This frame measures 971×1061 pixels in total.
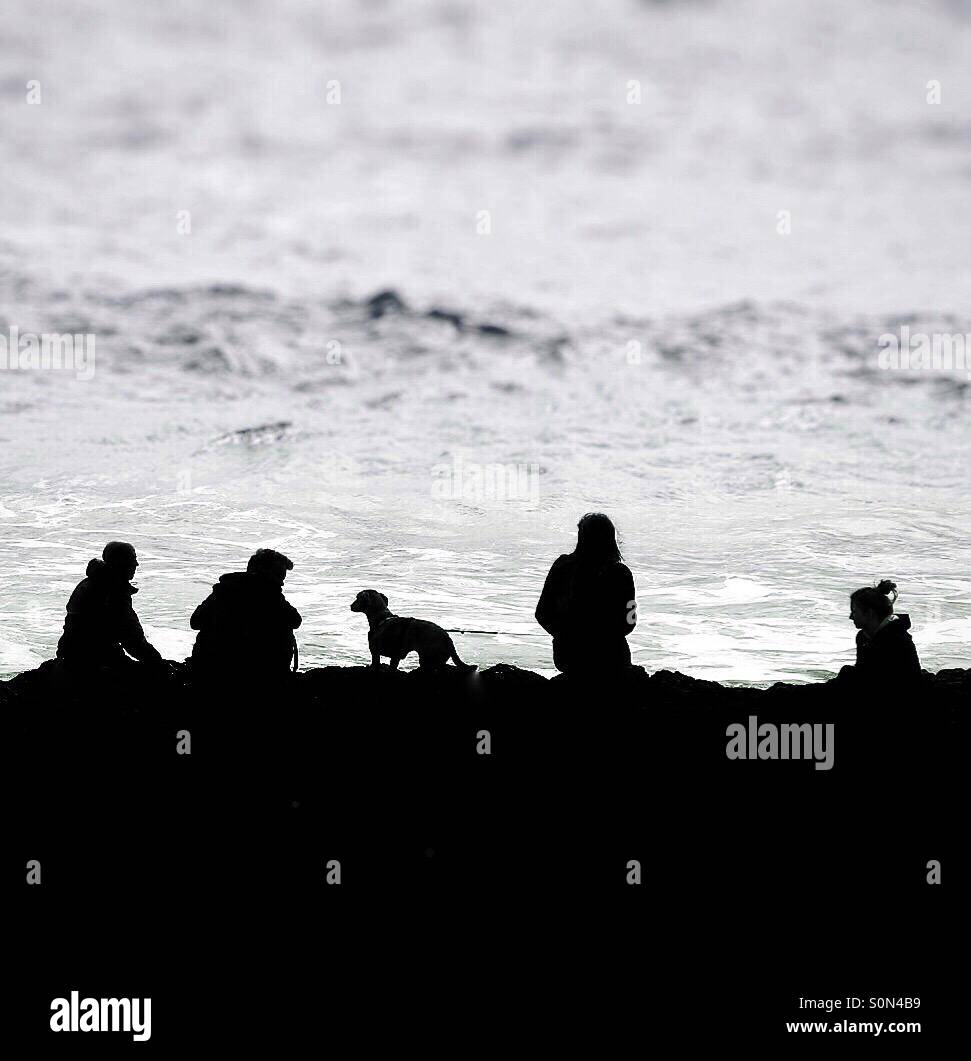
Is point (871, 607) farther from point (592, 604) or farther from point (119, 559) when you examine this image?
point (119, 559)

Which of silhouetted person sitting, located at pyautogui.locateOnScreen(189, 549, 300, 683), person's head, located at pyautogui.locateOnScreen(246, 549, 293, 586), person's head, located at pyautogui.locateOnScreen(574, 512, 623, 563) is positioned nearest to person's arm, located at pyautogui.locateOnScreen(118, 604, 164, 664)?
silhouetted person sitting, located at pyautogui.locateOnScreen(189, 549, 300, 683)

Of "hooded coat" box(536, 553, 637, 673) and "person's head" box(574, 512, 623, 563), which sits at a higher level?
"person's head" box(574, 512, 623, 563)

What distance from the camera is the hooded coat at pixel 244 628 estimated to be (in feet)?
24.5

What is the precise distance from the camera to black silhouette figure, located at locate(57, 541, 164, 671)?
7930 mm

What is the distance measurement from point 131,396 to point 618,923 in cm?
4239

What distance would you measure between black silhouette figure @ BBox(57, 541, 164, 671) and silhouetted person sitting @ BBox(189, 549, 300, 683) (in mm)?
766

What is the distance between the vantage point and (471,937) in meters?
6.27

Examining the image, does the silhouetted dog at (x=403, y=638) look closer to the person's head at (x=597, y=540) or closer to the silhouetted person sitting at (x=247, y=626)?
the silhouetted person sitting at (x=247, y=626)

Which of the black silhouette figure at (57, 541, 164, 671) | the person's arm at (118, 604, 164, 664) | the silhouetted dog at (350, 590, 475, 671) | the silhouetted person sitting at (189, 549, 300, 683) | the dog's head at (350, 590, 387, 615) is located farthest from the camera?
the dog's head at (350, 590, 387, 615)

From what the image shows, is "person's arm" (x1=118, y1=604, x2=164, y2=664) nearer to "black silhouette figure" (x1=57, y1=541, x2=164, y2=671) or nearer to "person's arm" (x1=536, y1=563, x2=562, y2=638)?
"black silhouette figure" (x1=57, y1=541, x2=164, y2=671)

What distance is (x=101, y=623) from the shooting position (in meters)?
8.01

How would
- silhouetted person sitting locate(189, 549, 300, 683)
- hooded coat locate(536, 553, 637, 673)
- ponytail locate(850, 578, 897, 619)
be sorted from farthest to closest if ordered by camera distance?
silhouetted person sitting locate(189, 549, 300, 683) < hooded coat locate(536, 553, 637, 673) < ponytail locate(850, 578, 897, 619)
